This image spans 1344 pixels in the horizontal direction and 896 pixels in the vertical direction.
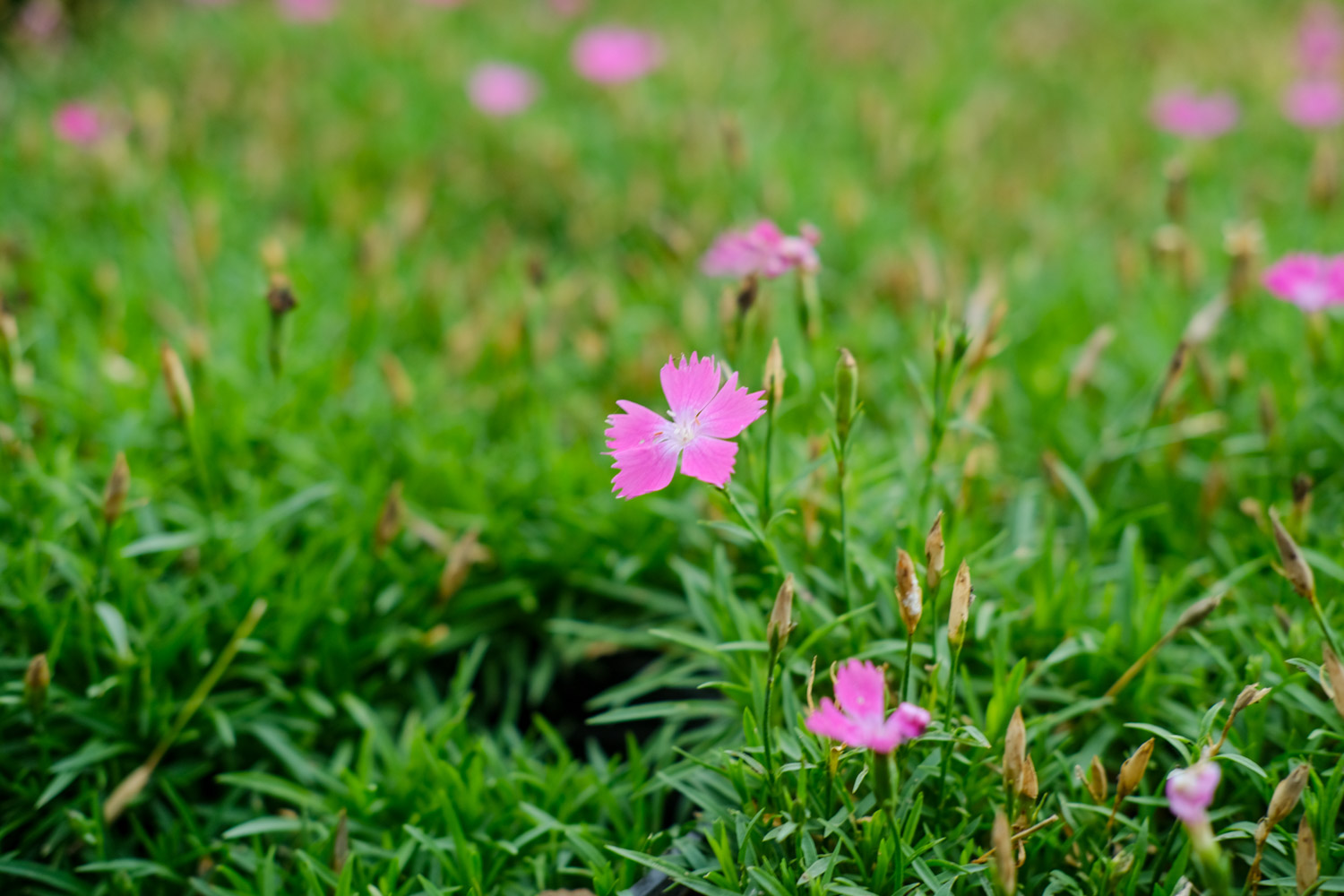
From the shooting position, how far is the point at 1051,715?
1.30 meters

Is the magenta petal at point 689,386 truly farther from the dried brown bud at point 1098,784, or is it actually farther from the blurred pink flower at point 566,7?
the blurred pink flower at point 566,7

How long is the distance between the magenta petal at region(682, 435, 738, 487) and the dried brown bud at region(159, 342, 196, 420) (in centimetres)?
86

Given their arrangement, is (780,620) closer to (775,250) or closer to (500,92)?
(775,250)

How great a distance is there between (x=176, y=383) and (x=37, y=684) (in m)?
0.45

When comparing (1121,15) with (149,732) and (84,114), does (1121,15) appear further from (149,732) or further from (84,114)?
(149,732)

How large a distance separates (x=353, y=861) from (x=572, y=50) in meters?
3.33

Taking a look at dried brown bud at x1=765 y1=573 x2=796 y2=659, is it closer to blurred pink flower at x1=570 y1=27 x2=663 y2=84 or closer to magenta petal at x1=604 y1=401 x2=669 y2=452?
magenta petal at x1=604 y1=401 x2=669 y2=452

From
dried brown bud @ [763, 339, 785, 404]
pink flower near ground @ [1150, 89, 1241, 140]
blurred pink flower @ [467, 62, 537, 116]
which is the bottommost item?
pink flower near ground @ [1150, 89, 1241, 140]

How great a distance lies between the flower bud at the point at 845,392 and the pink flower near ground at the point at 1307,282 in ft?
2.88

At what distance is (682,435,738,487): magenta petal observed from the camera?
3.31 ft

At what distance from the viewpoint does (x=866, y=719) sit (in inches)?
37.1

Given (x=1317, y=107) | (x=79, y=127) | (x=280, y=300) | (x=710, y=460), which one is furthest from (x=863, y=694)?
(x=1317, y=107)

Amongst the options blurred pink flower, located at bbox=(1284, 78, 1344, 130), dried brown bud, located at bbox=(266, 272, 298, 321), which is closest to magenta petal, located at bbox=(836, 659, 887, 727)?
dried brown bud, located at bbox=(266, 272, 298, 321)

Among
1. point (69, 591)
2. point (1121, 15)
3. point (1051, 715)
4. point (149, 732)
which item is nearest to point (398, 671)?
point (149, 732)
